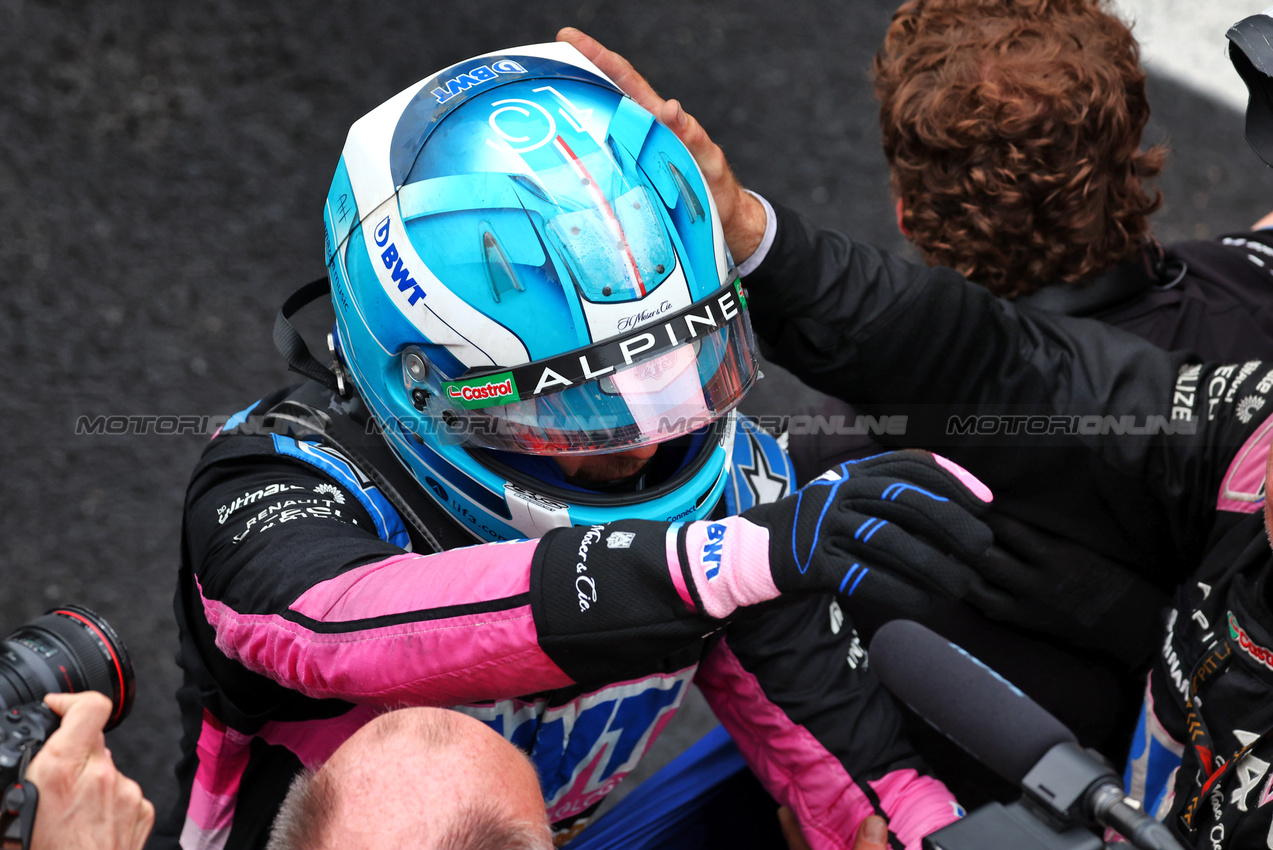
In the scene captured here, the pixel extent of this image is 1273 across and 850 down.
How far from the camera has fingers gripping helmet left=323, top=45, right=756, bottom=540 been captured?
1.20 metres

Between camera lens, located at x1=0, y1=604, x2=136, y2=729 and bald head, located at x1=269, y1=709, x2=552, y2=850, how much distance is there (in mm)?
465

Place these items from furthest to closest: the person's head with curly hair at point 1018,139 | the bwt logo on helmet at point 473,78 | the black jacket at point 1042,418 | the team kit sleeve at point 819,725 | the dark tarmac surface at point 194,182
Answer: the dark tarmac surface at point 194,182
the person's head with curly hair at point 1018,139
the black jacket at point 1042,418
the team kit sleeve at point 819,725
the bwt logo on helmet at point 473,78

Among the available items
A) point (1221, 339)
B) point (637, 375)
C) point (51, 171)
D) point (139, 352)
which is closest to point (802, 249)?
point (637, 375)

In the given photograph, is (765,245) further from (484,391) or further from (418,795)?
(418,795)

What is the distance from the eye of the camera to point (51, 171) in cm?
330

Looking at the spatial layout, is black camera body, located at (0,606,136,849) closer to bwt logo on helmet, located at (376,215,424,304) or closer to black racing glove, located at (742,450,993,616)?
bwt logo on helmet, located at (376,215,424,304)

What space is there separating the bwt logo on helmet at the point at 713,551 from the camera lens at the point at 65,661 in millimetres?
694

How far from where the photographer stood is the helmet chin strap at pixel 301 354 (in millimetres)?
1392

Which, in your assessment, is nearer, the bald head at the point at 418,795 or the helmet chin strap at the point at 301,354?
the bald head at the point at 418,795

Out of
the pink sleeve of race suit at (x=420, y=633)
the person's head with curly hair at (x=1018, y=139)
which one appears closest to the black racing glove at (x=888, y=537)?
the pink sleeve of race suit at (x=420, y=633)

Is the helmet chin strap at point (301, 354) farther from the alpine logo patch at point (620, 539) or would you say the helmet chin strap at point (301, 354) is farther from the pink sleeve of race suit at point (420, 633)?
the alpine logo patch at point (620, 539)

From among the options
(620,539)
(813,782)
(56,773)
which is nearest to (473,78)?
(620,539)

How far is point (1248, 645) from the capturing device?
1.20m

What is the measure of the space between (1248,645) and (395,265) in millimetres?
996
